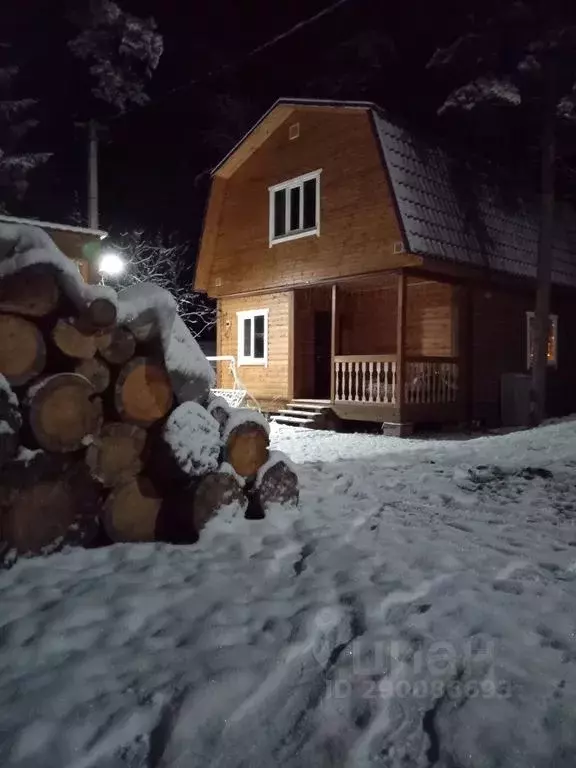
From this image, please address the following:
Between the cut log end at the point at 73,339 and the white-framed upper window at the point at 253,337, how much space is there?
433 inches

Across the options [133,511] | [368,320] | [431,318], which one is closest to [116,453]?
[133,511]

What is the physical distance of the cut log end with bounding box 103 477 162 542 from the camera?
4.05 metres

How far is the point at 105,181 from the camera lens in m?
26.9

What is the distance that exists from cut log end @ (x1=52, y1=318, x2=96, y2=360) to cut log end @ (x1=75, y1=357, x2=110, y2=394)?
0.05 m

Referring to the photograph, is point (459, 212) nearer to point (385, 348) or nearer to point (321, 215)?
point (321, 215)

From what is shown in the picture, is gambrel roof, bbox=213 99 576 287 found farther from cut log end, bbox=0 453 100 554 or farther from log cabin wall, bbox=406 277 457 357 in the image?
cut log end, bbox=0 453 100 554

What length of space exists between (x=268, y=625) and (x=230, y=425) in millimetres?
1892

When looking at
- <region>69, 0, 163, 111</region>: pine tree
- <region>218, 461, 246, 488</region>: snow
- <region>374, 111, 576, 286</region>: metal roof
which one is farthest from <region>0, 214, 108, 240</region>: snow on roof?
<region>69, 0, 163, 111</region>: pine tree

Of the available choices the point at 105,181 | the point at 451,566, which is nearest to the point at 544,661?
the point at 451,566

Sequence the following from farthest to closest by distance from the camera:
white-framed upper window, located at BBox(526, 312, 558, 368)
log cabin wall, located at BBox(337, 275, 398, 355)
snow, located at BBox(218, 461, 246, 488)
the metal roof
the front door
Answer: the front door < log cabin wall, located at BBox(337, 275, 398, 355) < white-framed upper window, located at BBox(526, 312, 558, 368) < the metal roof < snow, located at BBox(218, 461, 246, 488)

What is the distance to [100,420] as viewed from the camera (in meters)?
3.96

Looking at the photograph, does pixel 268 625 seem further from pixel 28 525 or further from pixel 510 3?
pixel 510 3

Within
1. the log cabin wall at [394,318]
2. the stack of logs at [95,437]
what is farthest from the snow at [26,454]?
the log cabin wall at [394,318]

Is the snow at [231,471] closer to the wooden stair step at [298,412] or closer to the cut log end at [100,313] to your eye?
the cut log end at [100,313]
